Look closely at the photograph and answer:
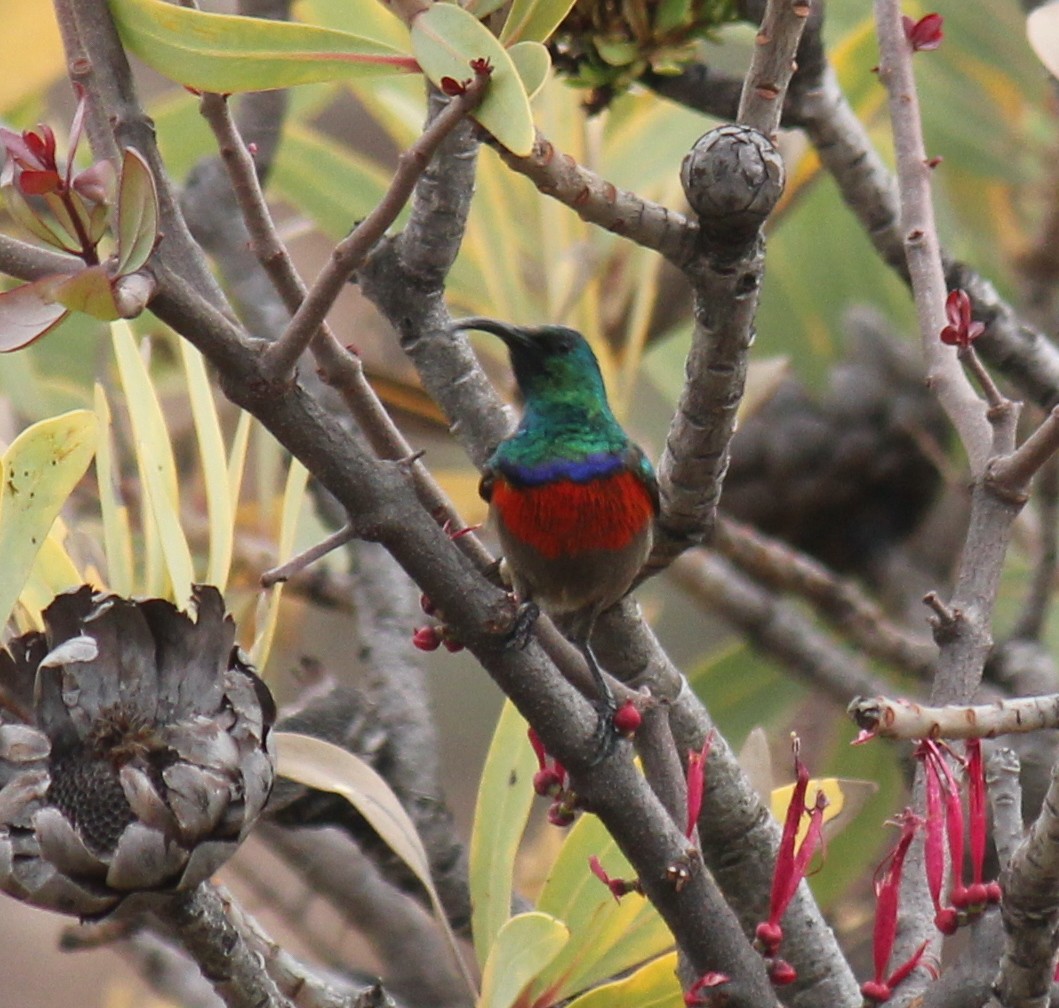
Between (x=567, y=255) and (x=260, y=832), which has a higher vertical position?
(x=567, y=255)

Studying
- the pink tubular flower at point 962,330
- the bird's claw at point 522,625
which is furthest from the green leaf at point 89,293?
the pink tubular flower at point 962,330

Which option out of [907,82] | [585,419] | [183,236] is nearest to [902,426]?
[585,419]

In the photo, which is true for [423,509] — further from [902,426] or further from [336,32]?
[902,426]

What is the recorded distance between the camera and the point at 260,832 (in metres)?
1.88

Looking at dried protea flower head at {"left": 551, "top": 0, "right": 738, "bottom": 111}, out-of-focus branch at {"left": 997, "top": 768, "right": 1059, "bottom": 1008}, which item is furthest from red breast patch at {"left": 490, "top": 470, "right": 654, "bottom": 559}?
out-of-focus branch at {"left": 997, "top": 768, "right": 1059, "bottom": 1008}

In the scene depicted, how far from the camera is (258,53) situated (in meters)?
0.90

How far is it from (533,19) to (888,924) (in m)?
0.61

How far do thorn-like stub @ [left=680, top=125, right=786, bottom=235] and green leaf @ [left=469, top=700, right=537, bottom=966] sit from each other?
52 centimetres

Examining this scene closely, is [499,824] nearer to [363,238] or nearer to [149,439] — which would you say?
[149,439]

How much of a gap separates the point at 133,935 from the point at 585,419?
697mm

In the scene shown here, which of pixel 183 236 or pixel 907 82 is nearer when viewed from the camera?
pixel 183 236

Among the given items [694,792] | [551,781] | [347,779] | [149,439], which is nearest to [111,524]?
[149,439]

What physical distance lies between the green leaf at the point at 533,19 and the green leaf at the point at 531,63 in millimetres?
61

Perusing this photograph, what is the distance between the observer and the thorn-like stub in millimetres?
970
